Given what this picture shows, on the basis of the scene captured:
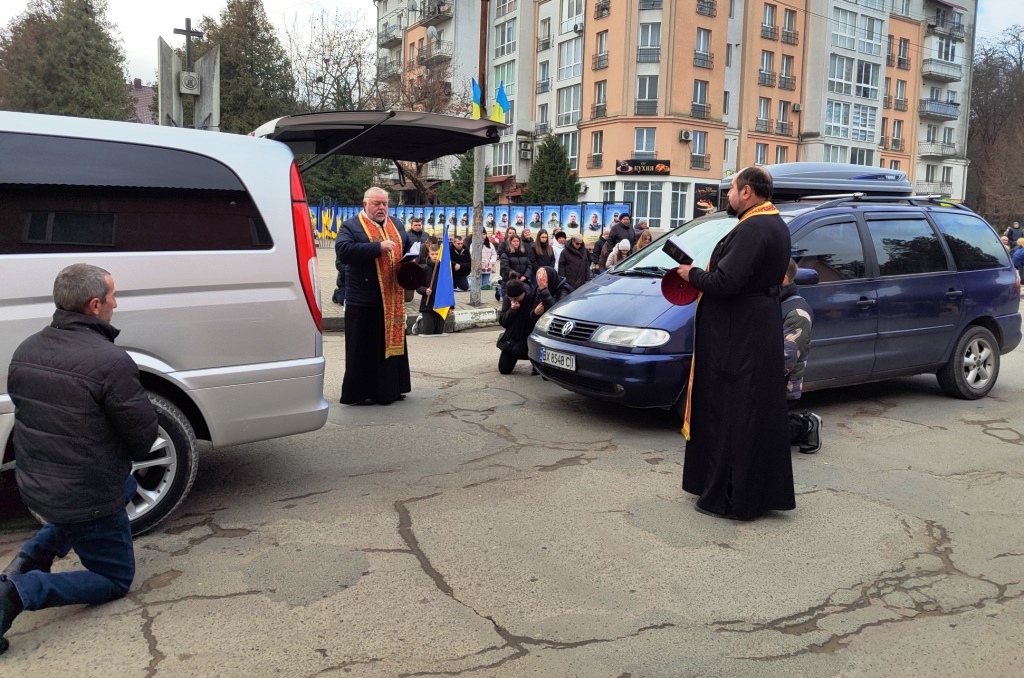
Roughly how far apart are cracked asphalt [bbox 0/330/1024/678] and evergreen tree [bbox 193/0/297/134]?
4769 cm

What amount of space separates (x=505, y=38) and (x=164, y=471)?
2200 inches

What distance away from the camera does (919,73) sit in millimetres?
59250

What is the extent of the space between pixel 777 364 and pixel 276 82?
52036mm

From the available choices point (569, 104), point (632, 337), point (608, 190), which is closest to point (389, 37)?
point (569, 104)

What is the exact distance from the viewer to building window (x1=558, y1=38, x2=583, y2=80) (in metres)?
50.0

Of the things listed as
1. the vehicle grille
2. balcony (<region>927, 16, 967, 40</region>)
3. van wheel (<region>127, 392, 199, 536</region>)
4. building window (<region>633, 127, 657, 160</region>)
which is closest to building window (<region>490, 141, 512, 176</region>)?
building window (<region>633, 127, 657, 160</region>)

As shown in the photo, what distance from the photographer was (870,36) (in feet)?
178

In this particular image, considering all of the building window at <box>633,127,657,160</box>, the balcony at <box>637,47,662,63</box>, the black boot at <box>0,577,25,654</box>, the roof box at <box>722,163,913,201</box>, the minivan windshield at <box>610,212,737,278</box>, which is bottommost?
the black boot at <box>0,577,25,654</box>

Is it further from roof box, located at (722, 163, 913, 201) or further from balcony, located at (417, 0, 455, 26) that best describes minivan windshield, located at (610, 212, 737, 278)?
balcony, located at (417, 0, 455, 26)

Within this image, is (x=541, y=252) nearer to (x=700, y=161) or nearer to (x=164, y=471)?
(x=164, y=471)

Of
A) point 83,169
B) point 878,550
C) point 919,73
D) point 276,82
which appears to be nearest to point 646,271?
point 878,550

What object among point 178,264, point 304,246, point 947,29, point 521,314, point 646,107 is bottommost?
point 521,314

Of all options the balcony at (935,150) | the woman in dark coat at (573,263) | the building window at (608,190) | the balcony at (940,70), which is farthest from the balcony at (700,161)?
the woman in dark coat at (573,263)

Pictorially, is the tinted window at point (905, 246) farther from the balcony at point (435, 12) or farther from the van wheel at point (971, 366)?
the balcony at point (435, 12)
